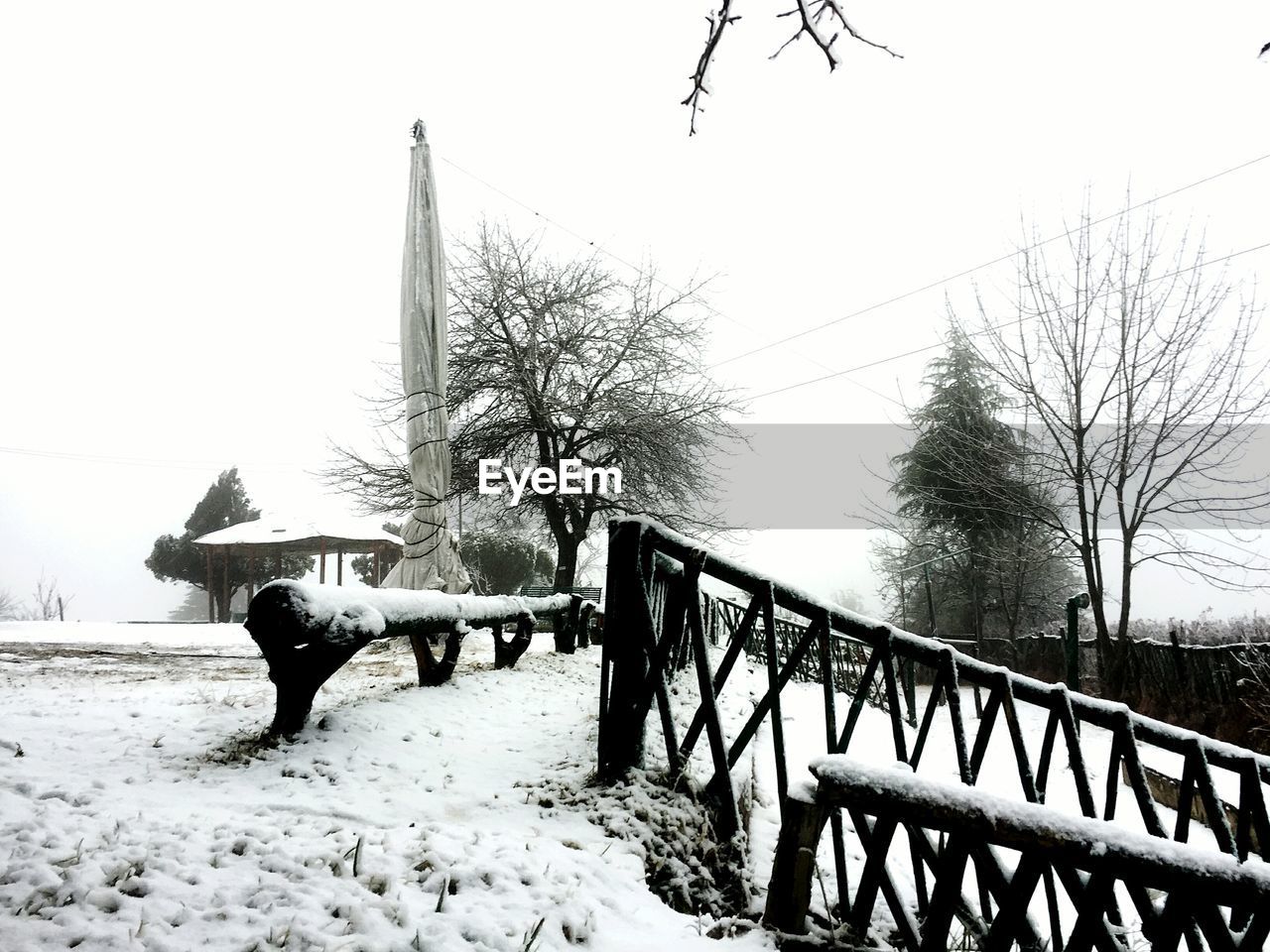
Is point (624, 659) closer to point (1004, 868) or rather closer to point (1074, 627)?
point (1004, 868)

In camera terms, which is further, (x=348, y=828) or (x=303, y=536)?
(x=303, y=536)

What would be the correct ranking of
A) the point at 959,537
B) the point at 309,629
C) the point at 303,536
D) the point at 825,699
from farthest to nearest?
1. the point at 303,536
2. the point at 959,537
3. the point at 309,629
4. the point at 825,699

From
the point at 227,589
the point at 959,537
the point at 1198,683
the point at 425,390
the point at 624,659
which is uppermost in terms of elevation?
the point at 425,390

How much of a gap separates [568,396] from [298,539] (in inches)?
501

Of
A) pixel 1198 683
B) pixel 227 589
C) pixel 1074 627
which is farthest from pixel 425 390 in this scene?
pixel 227 589

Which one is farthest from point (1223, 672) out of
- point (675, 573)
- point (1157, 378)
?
point (675, 573)

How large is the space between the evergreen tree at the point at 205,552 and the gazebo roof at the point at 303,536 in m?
4.64

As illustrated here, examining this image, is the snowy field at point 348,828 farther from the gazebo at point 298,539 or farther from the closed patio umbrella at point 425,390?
the gazebo at point 298,539

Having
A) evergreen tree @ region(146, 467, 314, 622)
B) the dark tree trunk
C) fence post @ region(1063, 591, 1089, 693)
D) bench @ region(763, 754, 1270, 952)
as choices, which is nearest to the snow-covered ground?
bench @ region(763, 754, 1270, 952)

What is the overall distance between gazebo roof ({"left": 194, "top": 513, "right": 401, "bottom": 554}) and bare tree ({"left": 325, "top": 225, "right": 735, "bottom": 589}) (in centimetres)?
906

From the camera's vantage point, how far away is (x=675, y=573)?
3.10 metres

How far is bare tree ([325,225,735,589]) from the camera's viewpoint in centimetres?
1223

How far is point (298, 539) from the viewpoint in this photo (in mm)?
20297

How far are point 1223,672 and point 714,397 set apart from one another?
8.96 m
